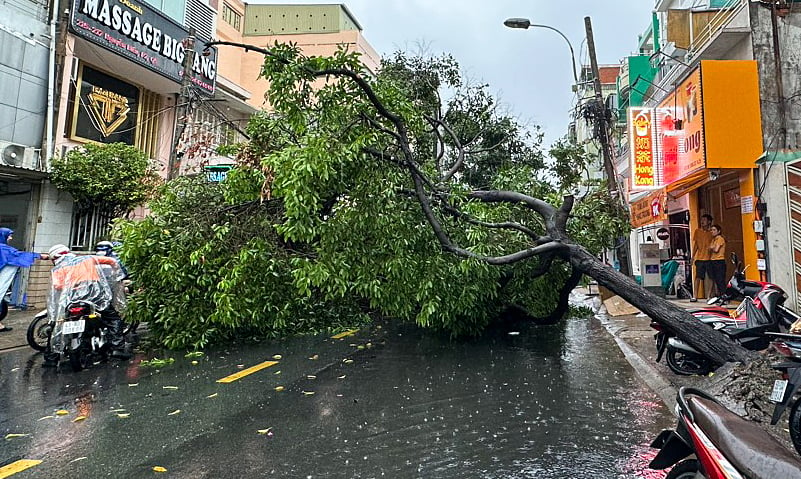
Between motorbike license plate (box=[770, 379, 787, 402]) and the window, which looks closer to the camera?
motorbike license plate (box=[770, 379, 787, 402])

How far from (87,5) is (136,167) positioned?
13.5 feet

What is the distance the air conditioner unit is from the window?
21.3 m

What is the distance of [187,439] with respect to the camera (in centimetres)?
379

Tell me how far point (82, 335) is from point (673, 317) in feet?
22.9

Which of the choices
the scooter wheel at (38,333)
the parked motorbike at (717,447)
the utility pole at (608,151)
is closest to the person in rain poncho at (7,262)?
the scooter wheel at (38,333)

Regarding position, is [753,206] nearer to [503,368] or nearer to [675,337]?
[675,337]

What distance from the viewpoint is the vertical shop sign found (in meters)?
12.8

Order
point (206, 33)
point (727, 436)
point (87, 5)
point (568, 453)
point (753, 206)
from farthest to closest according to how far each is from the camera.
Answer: point (206, 33), point (87, 5), point (753, 206), point (568, 453), point (727, 436)

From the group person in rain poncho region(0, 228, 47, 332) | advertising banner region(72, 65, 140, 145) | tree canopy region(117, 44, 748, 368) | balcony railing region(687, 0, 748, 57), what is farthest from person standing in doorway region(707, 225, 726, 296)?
advertising banner region(72, 65, 140, 145)

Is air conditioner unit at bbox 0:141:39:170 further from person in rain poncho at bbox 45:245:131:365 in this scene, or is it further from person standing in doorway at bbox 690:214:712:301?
person standing in doorway at bbox 690:214:712:301

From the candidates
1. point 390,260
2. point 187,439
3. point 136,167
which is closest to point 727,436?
point 187,439

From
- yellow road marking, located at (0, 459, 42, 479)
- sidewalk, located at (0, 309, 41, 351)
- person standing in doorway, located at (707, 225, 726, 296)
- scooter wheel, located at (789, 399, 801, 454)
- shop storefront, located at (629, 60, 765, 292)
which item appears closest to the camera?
yellow road marking, located at (0, 459, 42, 479)

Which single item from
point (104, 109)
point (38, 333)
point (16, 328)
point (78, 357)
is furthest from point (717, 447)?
point (104, 109)

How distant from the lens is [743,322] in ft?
17.7
